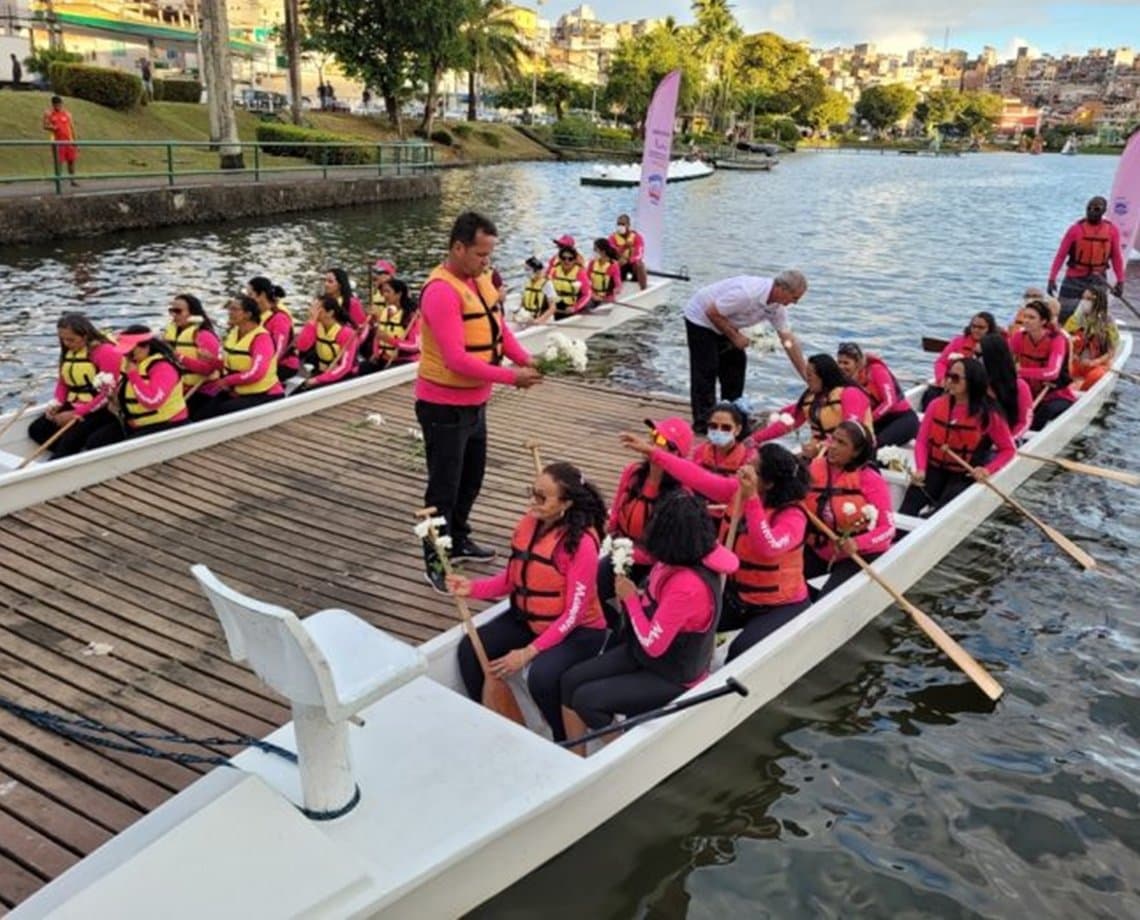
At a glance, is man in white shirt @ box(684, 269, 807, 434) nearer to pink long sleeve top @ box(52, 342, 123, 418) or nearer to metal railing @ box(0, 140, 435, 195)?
pink long sleeve top @ box(52, 342, 123, 418)

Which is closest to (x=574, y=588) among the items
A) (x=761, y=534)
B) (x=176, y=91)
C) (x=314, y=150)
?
(x=761, y=534)

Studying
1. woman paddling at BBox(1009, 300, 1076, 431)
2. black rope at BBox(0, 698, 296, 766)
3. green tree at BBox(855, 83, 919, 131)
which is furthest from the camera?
green tree at BBox(855, 83, 919, 131)

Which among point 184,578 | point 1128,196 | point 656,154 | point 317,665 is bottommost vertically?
point 184,578

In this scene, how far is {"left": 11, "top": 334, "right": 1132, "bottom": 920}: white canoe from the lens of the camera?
3064mm

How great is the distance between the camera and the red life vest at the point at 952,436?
7.57m

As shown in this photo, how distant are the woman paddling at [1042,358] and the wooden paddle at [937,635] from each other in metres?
4.85

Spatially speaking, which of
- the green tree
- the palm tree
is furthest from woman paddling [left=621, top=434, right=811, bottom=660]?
the green tree

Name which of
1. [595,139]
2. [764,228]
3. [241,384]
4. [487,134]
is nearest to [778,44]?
[595,139]

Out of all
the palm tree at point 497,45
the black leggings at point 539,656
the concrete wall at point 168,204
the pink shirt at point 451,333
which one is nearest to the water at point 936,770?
the black leggings at point 539,656

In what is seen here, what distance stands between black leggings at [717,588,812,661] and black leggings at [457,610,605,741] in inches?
34.5

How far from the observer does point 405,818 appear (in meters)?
3.62

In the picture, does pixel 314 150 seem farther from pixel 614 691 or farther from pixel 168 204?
pixel 614 691

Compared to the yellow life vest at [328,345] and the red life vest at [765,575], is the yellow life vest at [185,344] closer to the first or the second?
the yellow life vest at [328,345]

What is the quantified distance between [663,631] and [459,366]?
2079mm
